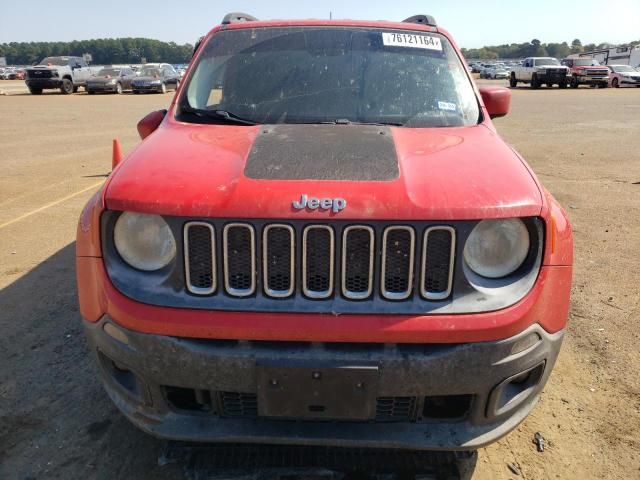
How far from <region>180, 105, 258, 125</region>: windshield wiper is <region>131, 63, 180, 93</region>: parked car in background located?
28582 millimetres

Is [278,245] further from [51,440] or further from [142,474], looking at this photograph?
[51,440]

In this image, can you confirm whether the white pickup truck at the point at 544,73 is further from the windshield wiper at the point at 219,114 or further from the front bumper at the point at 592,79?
the windshield wiper at the point at 219,114

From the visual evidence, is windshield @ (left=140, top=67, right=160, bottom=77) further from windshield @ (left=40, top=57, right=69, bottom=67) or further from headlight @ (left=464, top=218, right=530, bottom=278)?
headlight @ (left=464, top=218, right=530, bottom=278)

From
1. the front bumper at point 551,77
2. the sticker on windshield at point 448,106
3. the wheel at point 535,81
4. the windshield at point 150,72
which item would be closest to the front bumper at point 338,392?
the sticker on windshield at point 448,106

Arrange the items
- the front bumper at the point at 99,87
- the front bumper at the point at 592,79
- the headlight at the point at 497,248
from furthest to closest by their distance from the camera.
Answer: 1. the front bumper at the point at 592,79
2. the front bumper at the point at 99,87
3. the headlight at the point at 497,248

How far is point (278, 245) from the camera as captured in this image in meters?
2.13

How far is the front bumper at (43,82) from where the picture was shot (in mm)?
30125

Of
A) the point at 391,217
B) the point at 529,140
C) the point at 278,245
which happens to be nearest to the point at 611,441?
the point at 391,217

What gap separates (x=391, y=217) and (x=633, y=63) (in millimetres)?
63000

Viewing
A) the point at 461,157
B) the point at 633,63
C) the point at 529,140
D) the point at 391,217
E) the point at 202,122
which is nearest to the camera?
the point at 391,217

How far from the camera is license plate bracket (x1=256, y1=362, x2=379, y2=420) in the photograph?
206 cm

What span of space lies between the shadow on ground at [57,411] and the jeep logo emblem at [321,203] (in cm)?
145

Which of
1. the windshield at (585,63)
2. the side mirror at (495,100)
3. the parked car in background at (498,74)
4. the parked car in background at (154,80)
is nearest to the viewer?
the side mirror at (495,100)

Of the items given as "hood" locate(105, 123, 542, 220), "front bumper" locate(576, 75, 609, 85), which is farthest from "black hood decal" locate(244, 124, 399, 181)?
"front bumper" locate(576, 75, 609, 85)
